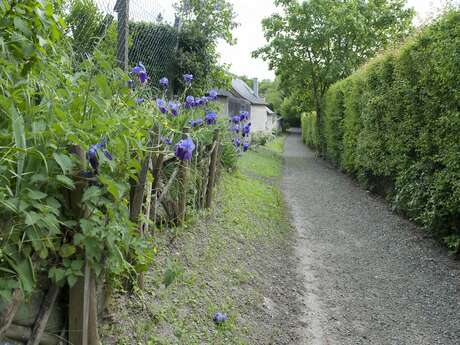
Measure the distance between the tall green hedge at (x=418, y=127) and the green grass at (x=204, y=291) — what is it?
229 cm

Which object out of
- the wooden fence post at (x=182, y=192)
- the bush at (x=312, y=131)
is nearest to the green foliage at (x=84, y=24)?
the wooden fence post at (x=182, y=192)

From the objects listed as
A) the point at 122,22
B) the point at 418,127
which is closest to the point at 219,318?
the point at 122,22

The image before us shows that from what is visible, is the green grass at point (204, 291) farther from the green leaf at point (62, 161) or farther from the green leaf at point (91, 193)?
the green leaf at point (62, 161)

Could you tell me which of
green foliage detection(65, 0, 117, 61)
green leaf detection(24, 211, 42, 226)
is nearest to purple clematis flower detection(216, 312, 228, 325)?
green leaf detection(24, 211, 42, 226)

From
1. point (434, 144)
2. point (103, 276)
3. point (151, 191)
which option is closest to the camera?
point (103, 276)

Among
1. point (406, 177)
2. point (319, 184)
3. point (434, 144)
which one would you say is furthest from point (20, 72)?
point (319, 184)

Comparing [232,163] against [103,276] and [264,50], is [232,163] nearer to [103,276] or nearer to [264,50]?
[103,276]

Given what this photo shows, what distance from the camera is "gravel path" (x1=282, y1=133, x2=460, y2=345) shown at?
11.5 feet

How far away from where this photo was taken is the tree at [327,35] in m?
19.4

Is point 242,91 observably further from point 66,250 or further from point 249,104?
point 66,250

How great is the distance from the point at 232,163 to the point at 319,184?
3.47 metres

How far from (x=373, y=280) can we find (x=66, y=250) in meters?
3.87

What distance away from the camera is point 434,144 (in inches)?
232

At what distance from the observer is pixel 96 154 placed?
164 centimetres
